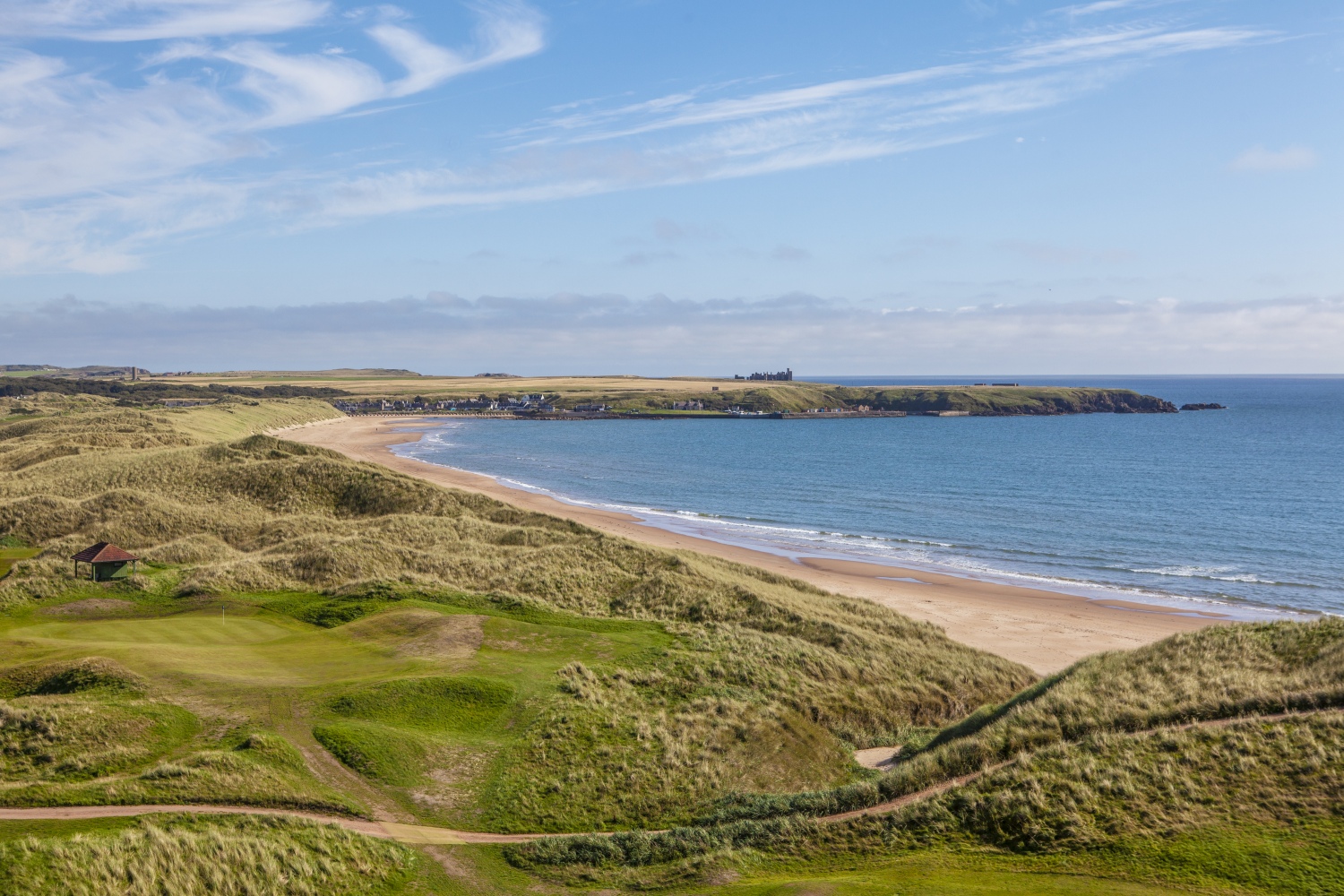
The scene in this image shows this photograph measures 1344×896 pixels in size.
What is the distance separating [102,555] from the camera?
36250 mm

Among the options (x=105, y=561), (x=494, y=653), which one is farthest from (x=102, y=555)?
(x=494, y=653)

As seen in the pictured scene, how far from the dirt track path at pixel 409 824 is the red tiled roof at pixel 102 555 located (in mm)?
20810

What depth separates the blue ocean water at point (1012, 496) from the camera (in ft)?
186

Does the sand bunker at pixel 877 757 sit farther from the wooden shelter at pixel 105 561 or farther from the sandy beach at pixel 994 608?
the wooden shelter at pixel 105 561

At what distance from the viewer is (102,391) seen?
19625 centimetres

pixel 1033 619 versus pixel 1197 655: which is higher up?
pixel 1197 655

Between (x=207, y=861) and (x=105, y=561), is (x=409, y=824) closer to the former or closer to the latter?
(x=207, y=861)

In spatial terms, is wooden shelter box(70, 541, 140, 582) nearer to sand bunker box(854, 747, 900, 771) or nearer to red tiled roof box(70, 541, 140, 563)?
red tiled roof box(70, 541, 140, 563)

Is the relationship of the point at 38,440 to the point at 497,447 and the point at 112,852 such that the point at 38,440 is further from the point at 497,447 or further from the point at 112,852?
the point at 112,852

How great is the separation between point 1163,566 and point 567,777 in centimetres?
4919

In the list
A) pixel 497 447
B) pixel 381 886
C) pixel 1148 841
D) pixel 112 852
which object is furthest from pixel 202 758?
pixel 497 447

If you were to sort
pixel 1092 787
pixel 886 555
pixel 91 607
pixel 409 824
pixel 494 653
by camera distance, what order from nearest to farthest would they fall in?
pixel 1092 787
pixel 409 824
pixel 494 653
pixel 91 607
pixel 886 555

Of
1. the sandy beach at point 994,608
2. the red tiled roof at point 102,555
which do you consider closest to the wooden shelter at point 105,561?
the red tiled roof at point 102,555

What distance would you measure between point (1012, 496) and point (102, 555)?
76.6 meters
